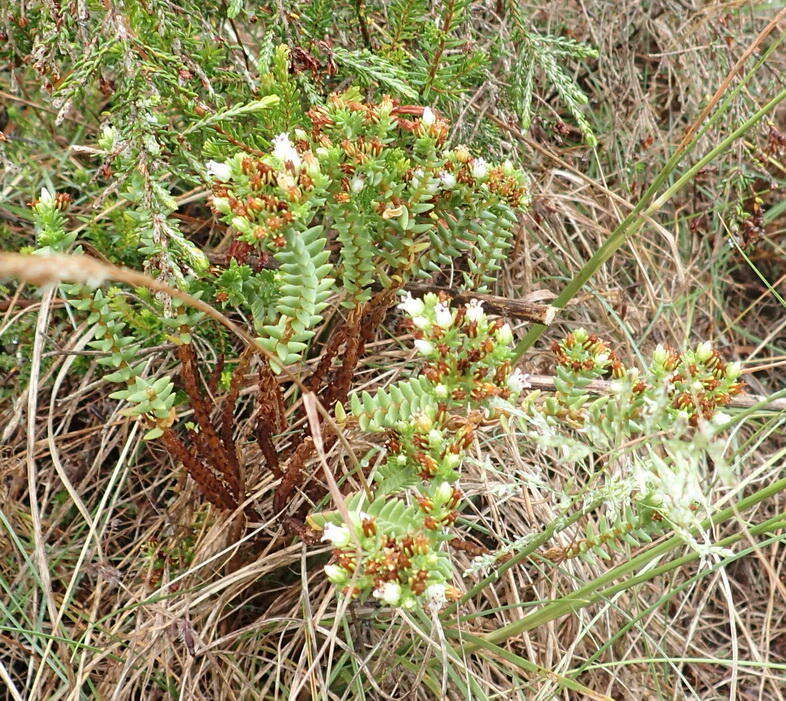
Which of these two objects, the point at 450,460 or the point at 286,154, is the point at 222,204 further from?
the point at 450,460

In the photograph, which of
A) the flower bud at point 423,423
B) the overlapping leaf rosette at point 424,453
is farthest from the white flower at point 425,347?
the flower bud at point 423,423

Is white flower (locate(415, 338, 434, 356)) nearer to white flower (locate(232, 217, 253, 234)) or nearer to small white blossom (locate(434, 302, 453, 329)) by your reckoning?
small white blossom (locate(434, 302, 453, 329))

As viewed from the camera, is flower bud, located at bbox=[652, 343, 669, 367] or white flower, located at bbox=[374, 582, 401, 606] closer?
white flower, located at bbox=[374, 582, 401, 606]

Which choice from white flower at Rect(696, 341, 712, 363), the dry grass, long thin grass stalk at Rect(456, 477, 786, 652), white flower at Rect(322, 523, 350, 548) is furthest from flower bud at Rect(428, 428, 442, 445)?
white flower at Rect(696, 341, 712, 363)

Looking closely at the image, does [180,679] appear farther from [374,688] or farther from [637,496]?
[637,496]

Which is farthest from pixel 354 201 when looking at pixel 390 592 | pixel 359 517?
pixel 390 592

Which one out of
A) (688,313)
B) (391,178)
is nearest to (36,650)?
(391,178)
